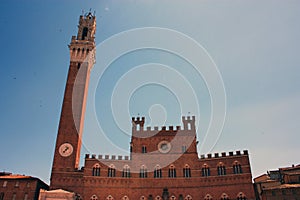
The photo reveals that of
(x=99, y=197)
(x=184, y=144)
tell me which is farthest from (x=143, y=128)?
(x=99, y=197)

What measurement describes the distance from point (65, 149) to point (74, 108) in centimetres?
685

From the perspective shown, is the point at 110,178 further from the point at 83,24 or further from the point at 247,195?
the point at 83,24

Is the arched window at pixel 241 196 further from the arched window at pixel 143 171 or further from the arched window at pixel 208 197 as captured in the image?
the arched window at pixel 143 171

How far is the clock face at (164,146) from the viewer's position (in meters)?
37.2

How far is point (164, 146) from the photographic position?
123 ft

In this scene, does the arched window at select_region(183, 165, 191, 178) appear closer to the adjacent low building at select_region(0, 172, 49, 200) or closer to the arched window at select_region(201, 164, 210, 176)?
the arched window at select_region(201, 164, 210, 176)

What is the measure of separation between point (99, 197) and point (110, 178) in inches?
114

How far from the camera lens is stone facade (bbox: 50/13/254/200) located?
1324 inches

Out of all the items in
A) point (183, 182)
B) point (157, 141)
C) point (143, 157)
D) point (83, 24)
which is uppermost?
point (83, 24)

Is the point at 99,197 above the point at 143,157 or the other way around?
the other way around

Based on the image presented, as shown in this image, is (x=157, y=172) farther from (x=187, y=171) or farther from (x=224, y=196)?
(x=224, y=196)

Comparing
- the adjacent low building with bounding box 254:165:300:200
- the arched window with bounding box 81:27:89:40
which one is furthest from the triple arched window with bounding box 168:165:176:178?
the arched window with bounding box 81:27:89:40

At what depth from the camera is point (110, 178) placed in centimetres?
3469

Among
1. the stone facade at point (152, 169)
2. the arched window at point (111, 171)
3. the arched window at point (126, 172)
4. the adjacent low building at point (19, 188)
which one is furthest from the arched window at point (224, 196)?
the adjacent low building at point (19, 188)
